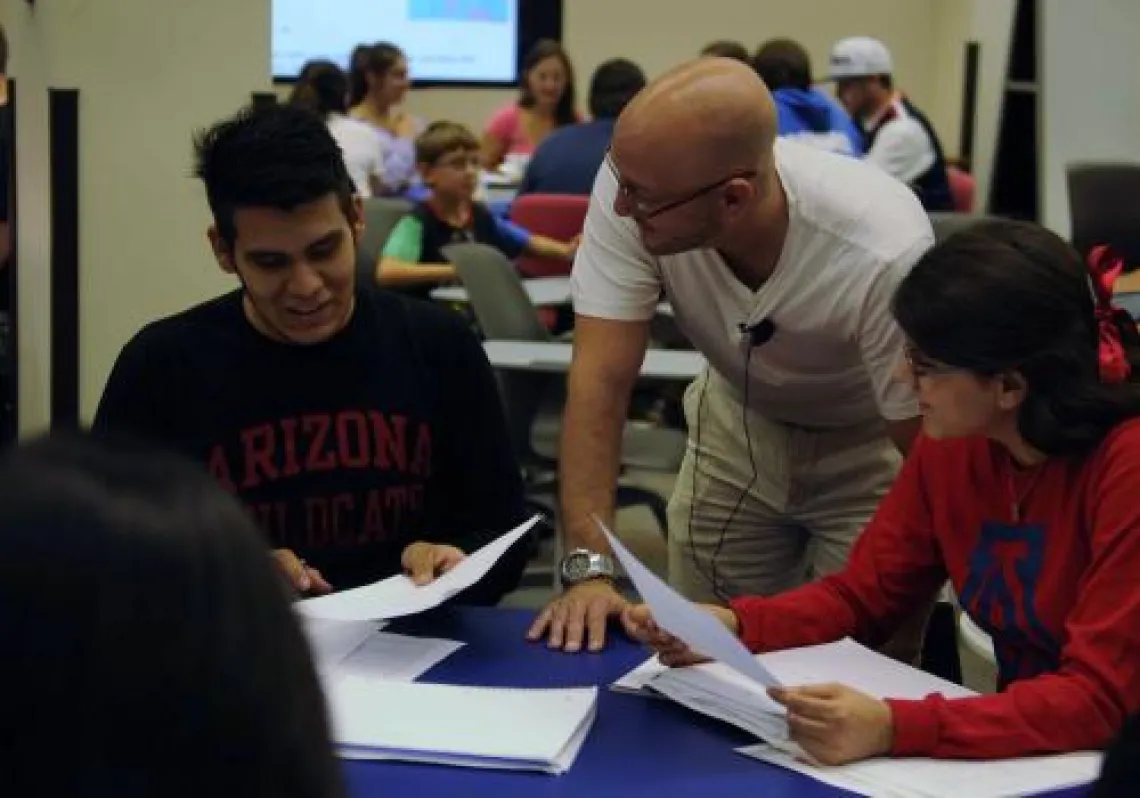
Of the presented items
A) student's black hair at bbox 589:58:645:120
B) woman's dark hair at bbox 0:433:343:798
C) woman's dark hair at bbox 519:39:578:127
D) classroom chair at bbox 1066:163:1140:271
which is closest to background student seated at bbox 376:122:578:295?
student's black hair at bbox 589:58:645:120

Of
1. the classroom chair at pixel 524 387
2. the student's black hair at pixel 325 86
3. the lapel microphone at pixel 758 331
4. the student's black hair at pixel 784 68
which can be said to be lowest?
the classroom chair at pixel 524 387

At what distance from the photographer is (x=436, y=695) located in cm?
178

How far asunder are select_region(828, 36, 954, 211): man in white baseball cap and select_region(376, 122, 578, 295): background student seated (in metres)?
2.03

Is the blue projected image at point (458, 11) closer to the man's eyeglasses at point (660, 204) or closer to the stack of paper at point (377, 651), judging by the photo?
the man's eyeglasses at point (660, 204)

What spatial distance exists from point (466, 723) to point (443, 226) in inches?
159

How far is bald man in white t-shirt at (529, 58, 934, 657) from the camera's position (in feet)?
7.06

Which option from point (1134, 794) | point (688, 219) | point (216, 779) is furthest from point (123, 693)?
point (688, 219)

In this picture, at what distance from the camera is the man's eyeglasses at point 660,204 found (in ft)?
7.07

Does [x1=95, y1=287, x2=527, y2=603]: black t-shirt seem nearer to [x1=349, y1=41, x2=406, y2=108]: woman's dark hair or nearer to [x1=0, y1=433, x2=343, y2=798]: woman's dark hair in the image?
[x1=0, y1=433, x2=343, y2=798]: woman's dark hair

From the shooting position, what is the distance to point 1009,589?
185 centimetres

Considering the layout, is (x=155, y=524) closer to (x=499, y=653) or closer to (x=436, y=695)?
(x=436, y=695)

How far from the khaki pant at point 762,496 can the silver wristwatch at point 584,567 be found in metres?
0.54

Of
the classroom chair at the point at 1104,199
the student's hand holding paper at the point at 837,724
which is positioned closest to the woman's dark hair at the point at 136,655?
the student's hand holding paper at the point at 837,724

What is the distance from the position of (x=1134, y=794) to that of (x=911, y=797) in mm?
783
